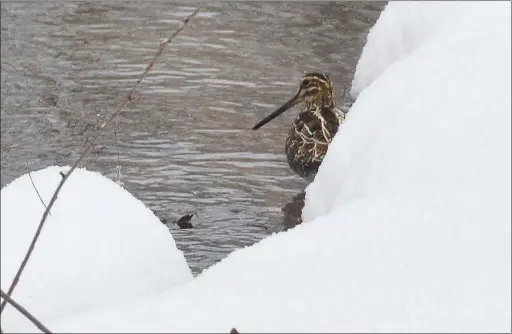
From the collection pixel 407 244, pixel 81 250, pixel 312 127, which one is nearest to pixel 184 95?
pixel 312 127

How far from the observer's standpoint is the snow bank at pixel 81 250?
271 centimetres

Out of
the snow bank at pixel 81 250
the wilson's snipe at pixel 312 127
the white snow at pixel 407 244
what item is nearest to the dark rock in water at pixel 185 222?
the wilson's snipe at pixel 312 127

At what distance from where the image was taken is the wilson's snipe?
18.7ft

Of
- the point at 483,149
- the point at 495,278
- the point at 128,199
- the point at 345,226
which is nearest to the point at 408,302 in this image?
the point at 495,278

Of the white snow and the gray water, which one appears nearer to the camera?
the white snow

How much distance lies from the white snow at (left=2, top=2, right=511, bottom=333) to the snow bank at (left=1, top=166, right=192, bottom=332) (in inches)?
3.4

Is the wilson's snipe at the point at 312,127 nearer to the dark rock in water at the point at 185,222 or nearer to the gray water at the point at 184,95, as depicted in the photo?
the gray water at the point at 184,95

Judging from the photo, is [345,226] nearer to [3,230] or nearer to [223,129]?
[3,230]

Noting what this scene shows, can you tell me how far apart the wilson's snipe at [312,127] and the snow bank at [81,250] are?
255cm

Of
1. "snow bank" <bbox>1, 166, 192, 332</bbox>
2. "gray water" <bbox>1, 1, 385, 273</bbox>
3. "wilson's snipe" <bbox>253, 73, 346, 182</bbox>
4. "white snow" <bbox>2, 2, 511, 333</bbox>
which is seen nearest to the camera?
"white snow" <bbox>2, 2, 511, 333</bbox>

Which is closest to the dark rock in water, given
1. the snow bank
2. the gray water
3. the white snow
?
the gray water

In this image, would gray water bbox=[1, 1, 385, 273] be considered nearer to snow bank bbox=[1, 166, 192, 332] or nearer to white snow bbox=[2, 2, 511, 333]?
snow bank bbox=[1, 166, 192, 332]

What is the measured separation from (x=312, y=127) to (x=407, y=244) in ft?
12.4

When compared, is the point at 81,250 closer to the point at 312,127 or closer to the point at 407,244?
the point at 407,244
